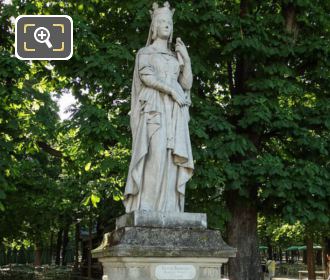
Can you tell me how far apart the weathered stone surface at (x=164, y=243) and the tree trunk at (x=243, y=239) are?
21.0ft

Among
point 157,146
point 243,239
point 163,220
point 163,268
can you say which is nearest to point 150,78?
point 157,146

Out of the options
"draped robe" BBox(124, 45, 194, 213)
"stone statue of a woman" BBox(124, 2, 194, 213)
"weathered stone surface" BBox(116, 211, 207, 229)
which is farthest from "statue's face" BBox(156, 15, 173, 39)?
"weathered stone surface" BBox(116, 211, 207, 229)

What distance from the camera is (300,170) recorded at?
444 inches

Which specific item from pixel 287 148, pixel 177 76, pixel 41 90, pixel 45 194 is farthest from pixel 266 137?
pixel 45 194

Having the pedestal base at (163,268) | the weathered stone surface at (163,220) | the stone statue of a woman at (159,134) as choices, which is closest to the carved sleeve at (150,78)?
the stone statue of a woman at (159,134)

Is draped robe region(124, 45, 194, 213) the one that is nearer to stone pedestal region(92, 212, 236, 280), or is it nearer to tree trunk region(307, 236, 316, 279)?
stone pedestal region(92, 212, 236, 280)

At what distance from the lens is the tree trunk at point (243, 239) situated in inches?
484

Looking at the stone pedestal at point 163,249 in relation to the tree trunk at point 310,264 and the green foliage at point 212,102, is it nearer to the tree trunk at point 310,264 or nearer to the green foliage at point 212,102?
the green foliage at point 212,102

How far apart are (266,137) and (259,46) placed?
2530 millimetres

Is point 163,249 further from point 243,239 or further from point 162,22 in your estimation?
point 243,239

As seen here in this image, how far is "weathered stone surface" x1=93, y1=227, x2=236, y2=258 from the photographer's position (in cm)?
564

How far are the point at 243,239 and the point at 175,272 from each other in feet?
22.5

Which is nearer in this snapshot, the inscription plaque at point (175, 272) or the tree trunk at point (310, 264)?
the inscription plaque at point (175, 272)

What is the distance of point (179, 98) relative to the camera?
659 centimetres
